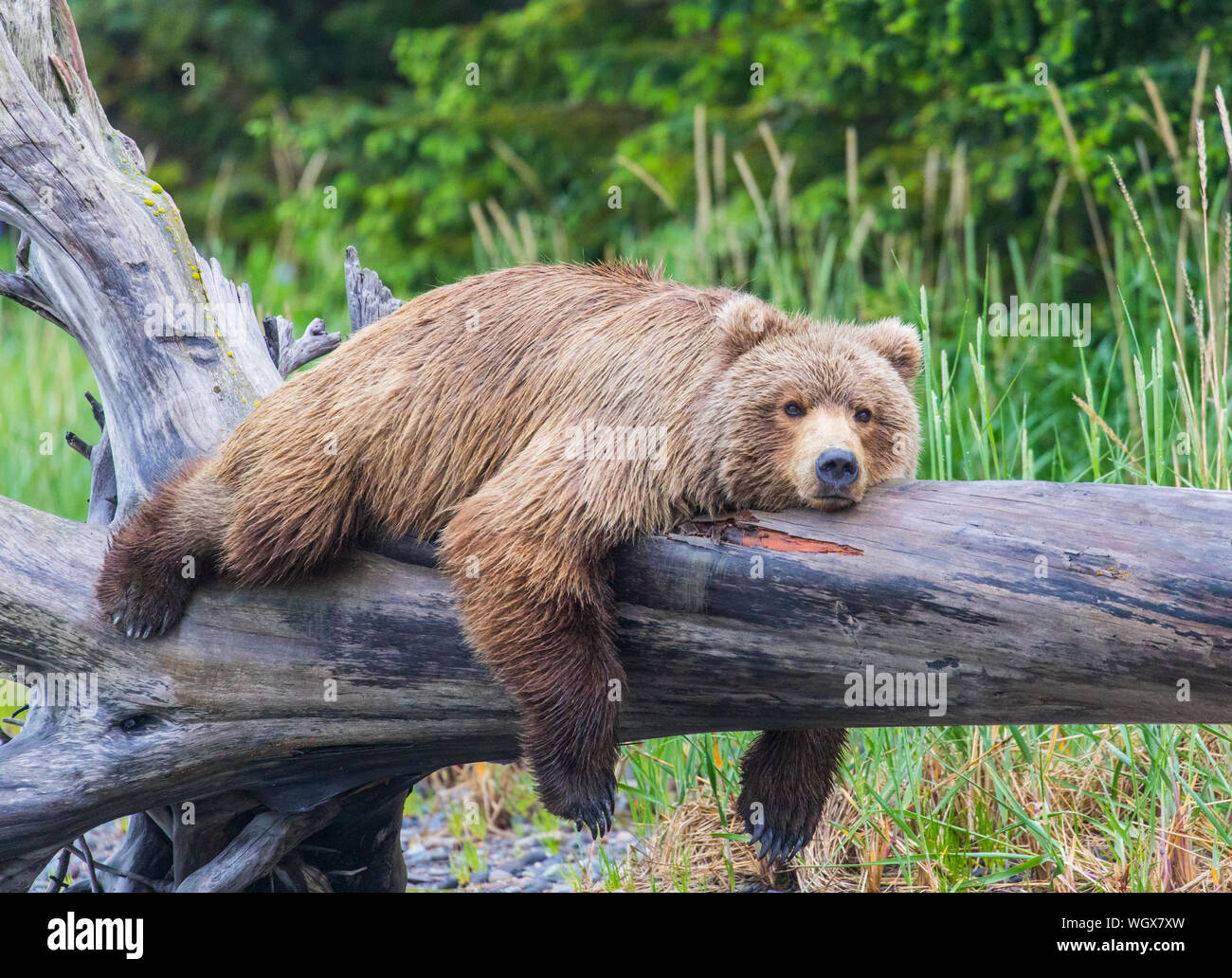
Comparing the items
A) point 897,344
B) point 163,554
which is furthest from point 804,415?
point 163,554

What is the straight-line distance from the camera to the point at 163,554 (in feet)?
11.1

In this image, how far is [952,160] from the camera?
6746 millimetres

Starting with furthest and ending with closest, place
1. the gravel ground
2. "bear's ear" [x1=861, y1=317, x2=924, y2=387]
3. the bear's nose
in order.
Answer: the gravel ground → "bear's ear" [x1=861, y1=317, x2=924, y2=387] → the bear's nose

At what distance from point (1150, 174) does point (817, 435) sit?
143 inches

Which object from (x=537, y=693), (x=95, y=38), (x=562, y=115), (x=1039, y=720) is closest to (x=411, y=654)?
(x=537, y=693)

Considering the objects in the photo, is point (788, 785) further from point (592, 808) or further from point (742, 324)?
point (742, 324)

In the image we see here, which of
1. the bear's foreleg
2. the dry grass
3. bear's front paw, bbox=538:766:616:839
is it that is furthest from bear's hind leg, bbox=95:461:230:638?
the dry grass

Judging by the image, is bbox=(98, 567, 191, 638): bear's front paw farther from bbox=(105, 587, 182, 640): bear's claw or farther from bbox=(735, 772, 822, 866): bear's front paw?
bbox=(735, 772, 822, 866): bear's front paw

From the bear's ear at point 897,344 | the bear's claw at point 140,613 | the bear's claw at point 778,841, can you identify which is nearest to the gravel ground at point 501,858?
the bear's claw at point 778,841

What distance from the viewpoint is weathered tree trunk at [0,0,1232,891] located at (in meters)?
2.86

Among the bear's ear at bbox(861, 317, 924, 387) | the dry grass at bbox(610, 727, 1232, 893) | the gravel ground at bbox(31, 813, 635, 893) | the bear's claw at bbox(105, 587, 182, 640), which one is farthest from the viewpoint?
the gravel ground at bbox(31, 813, 635, 893)

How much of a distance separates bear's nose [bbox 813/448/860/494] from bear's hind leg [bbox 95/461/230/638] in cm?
168

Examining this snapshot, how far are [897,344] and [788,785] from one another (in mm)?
1327

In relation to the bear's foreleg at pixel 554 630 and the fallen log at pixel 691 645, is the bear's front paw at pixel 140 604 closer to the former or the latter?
the fallen log at pixel 691 645
